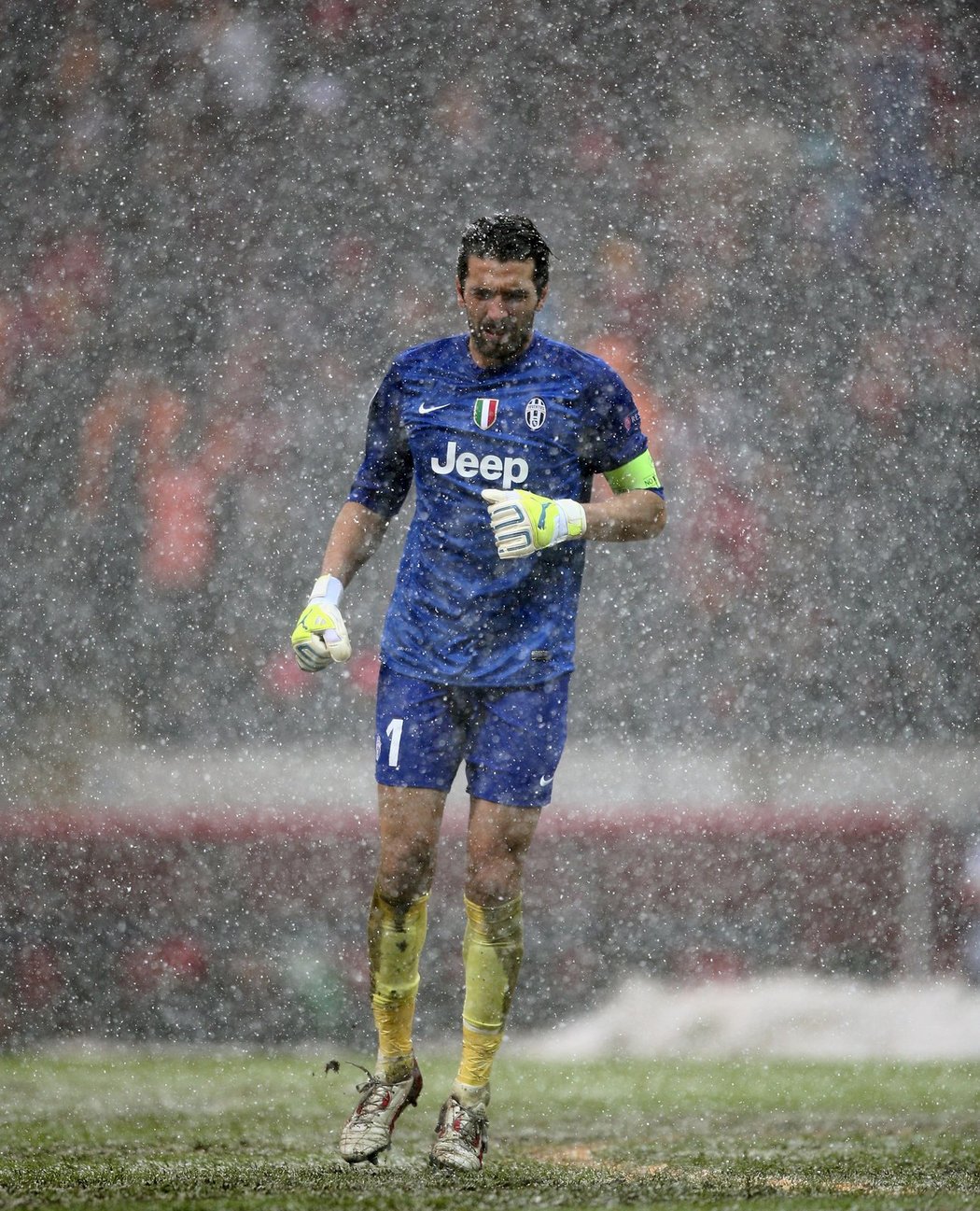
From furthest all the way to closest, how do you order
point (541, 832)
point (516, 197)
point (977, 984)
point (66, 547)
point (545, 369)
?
point (516, 197) → point (66, 547) → point (541, 832) → point (977, 984) → point (545, 369)

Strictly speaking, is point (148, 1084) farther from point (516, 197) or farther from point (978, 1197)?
point (516, 197)

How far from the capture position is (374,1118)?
3.10 m

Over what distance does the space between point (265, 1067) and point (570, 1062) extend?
3.09ft

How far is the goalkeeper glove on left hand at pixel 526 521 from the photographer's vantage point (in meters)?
2.95

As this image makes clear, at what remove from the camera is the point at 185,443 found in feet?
29.9

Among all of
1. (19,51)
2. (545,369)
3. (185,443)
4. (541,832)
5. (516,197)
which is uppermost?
(19,51)

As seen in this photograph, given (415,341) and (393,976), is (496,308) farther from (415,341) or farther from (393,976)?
(415,341)

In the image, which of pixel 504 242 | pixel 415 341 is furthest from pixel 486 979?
pixel 415 341

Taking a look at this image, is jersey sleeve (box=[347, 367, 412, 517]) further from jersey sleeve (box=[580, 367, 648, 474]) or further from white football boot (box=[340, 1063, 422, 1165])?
white football boot (box=[340, 1063, 422, 1165])

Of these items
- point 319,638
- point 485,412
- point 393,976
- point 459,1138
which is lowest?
point 459,1138

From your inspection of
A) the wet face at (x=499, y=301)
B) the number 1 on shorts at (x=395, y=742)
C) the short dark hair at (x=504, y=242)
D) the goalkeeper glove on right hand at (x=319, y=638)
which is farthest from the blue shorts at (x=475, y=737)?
the short dark hair at (x=504, y=242)

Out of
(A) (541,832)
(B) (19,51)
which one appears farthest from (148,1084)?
(B) (19,51)

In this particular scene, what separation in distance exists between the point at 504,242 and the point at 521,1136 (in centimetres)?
205

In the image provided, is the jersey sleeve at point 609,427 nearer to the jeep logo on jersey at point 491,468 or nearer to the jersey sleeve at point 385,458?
the jeep logo on jersey at point 491,468
